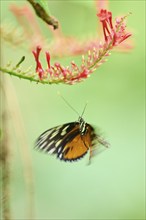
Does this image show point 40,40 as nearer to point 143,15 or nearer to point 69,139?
point 69,139

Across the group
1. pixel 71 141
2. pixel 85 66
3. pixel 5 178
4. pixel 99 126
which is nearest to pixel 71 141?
pixel 71 141

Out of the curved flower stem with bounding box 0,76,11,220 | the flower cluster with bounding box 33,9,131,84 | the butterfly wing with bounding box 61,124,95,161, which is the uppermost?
the flower cluster with bounding box 33,9,131,84

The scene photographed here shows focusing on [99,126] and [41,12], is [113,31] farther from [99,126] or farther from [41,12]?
[99,126]

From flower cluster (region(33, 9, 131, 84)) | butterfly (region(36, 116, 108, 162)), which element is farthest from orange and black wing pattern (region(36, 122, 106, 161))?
flower cluster (region(33, 9, 131, 84))

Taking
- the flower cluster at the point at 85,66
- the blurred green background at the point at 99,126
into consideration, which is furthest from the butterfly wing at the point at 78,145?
the blurred green background at the point at 99,126

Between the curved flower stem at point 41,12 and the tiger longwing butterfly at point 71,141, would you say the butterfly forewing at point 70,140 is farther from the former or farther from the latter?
the curved flower stem at point 41,12

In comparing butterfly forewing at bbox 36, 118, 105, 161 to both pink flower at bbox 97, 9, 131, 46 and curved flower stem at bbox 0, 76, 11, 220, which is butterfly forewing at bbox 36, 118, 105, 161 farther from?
pink flower at bbox 97, 9, 131, 46
